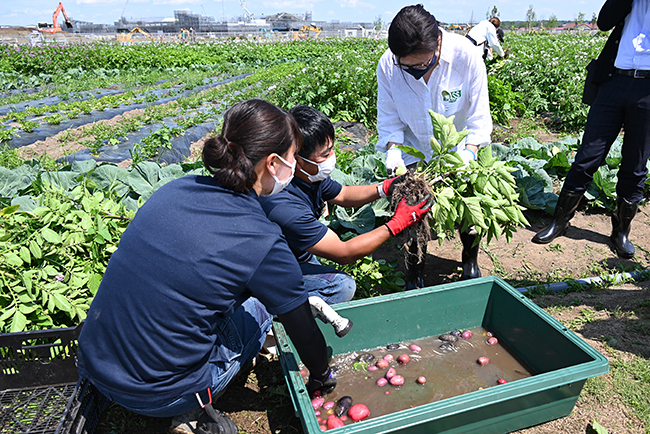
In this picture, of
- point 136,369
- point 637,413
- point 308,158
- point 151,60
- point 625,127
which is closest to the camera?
point 136,369

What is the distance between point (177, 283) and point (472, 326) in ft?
5.42

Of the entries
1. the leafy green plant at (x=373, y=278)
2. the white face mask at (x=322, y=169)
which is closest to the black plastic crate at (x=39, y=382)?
the white face mask at (x=322, y=169)

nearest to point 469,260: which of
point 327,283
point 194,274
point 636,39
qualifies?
point 327,283

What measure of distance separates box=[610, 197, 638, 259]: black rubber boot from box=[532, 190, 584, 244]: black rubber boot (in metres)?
0.44

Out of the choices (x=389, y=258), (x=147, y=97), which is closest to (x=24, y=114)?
(x=147, y=97)

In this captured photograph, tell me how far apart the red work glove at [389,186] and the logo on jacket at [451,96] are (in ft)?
1.98

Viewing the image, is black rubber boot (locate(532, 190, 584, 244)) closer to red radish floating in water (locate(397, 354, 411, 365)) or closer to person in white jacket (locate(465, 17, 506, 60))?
red radish floating in water (locate(397, 354, 411, 365))

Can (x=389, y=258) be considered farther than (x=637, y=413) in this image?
Yes

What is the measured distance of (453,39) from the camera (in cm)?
238

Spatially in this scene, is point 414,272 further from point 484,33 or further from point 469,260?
point 484,33

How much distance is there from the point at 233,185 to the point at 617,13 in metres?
2.56

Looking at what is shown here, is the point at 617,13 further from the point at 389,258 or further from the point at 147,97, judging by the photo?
the point at 147,97

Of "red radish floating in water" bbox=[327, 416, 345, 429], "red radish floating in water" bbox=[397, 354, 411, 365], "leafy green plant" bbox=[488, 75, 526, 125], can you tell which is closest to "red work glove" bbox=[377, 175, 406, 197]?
"red radish floating in water" bbox=[397, 354, 411, 365]

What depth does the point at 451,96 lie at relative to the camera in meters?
2.48
